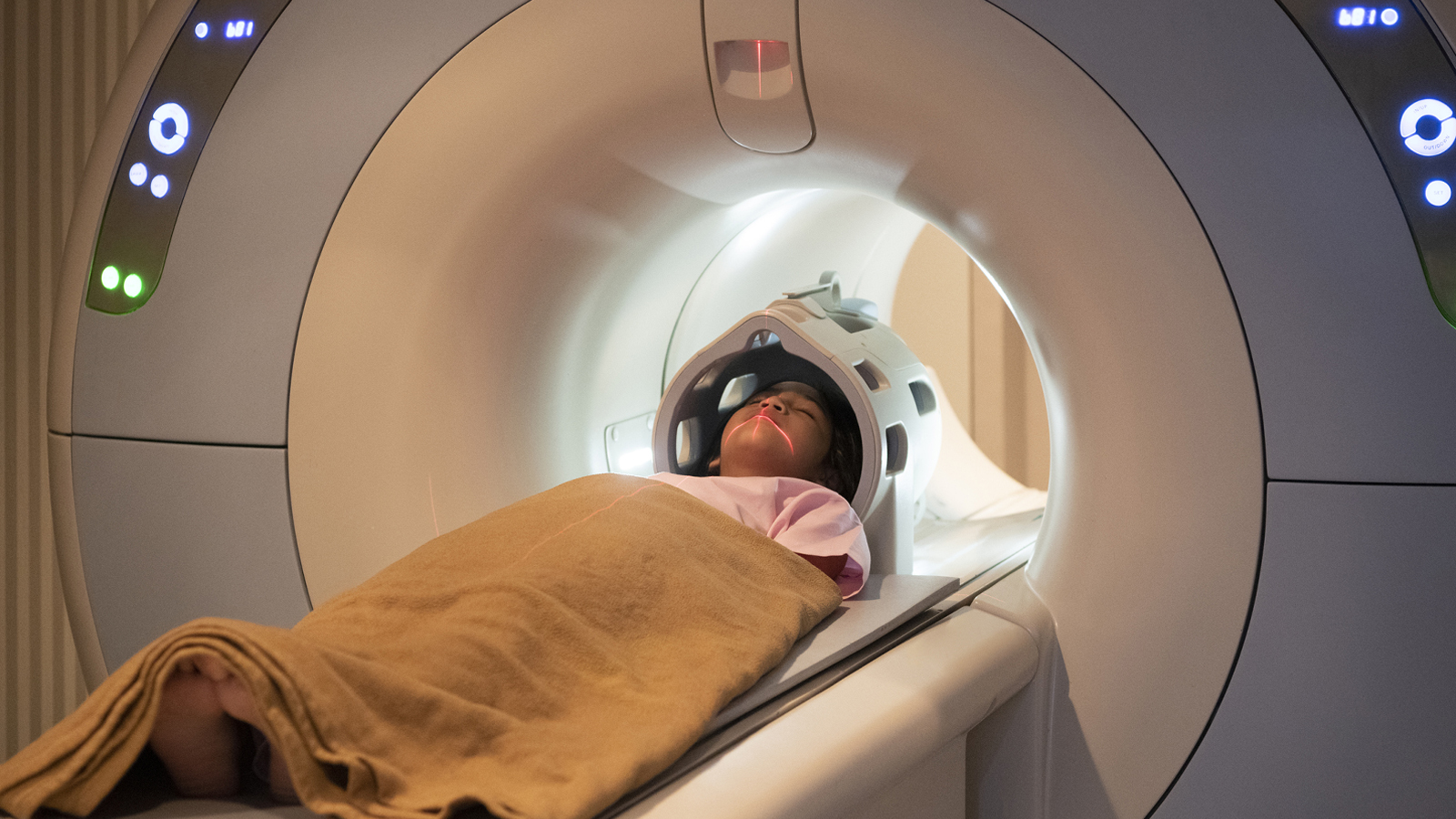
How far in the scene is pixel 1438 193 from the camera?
3.22 ft

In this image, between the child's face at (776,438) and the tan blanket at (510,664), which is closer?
the tan blanket at (510,664)

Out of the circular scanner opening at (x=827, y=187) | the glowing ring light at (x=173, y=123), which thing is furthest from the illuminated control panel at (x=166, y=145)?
the circular scanner opening at (x=827, y=187)

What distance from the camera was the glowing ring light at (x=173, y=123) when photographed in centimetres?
140

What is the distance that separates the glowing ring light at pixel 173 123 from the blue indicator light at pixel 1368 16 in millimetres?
1294

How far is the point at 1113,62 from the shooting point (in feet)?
3.50

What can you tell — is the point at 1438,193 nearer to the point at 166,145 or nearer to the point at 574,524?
the point at 574,524

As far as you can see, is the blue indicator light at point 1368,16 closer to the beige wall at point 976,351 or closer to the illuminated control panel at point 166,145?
the illuminated control panel at point 166,145

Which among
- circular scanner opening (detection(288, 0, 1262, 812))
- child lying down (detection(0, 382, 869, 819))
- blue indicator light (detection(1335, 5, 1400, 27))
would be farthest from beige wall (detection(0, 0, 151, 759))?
blue indicator light (detection(1335, 5, 1400, 27))

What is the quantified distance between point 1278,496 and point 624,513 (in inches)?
24.5

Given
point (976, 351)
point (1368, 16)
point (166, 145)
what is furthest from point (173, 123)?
point (976, 351)

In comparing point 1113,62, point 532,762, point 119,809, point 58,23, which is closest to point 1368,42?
point 1113,62

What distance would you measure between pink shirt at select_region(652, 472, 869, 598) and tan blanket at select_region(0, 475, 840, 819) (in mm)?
97

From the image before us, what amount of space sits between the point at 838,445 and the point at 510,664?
946mm

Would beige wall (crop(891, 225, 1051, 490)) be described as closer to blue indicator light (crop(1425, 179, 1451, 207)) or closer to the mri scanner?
the mri scanner
